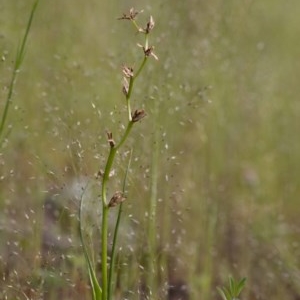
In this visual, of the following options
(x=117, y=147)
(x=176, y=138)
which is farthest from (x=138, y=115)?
(x=176, y=138)

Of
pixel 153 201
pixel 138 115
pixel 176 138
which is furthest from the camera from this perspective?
pixel 176 138

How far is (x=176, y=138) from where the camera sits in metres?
3.48

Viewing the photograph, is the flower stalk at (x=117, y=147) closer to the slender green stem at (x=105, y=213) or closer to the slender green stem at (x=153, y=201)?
the slender green stem at (x=105, y=213)

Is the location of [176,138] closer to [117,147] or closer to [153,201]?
[153,201]

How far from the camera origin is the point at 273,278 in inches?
113

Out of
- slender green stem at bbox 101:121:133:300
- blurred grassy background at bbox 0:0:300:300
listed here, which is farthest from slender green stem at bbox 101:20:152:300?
blurred grassy background at bbox 0:0:300:300

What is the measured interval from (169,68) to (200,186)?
62cm

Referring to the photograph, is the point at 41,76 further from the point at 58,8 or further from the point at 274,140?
the point at 274,140

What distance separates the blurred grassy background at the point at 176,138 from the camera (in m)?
2.47

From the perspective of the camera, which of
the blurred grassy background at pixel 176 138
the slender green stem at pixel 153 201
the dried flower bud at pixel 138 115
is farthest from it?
the blurred grassy background at pixel 176 138

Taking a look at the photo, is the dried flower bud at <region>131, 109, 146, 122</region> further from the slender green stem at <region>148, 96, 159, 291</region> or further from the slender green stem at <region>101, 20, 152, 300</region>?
the slender green stem at <region>148, 96, 159, 291</region>

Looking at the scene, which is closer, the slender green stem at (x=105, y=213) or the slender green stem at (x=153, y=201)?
the slender green stem at (x=105, y=213)

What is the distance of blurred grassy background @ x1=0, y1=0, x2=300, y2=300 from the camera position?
2.47 m

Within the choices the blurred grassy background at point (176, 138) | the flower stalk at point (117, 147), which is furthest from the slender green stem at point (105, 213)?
the blurred grassy background at point (176, 138)
